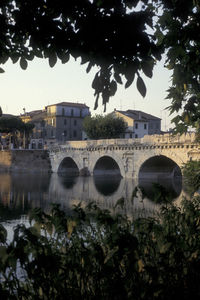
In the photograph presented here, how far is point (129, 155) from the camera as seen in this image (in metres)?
47.8

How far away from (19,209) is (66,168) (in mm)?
39477

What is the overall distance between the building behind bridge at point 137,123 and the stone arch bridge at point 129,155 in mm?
13991

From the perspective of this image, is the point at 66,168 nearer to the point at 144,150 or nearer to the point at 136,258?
the point at 144,150

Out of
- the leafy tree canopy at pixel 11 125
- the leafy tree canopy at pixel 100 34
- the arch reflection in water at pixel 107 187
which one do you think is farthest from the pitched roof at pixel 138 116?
the leafy tree canopy at pixel 100 34

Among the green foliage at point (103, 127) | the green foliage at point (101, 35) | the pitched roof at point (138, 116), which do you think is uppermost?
the pitched roof at point (138, 116)

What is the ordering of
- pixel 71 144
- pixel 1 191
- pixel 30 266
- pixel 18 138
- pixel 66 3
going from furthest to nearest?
pixel 18 138
pixel 71 144
pixel 1 191
pixel 66 3
pixel 30 266

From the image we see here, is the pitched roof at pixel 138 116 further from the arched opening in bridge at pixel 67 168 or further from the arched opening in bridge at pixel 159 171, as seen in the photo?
the arched opening in bridge at pixel 159 171

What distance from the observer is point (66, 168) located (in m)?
62.2

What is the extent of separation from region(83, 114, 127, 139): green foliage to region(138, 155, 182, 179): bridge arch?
14623 mm

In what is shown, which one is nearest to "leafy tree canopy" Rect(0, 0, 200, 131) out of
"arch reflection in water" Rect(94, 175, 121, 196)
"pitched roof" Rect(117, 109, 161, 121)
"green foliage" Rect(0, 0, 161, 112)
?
"green foliage" Rect(0, 0, 161, 112)

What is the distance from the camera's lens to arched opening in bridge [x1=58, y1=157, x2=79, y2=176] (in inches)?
2400

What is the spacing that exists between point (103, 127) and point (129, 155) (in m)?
15.7

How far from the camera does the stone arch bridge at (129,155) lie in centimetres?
4072

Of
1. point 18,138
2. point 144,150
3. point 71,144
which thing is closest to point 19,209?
point 144,150
